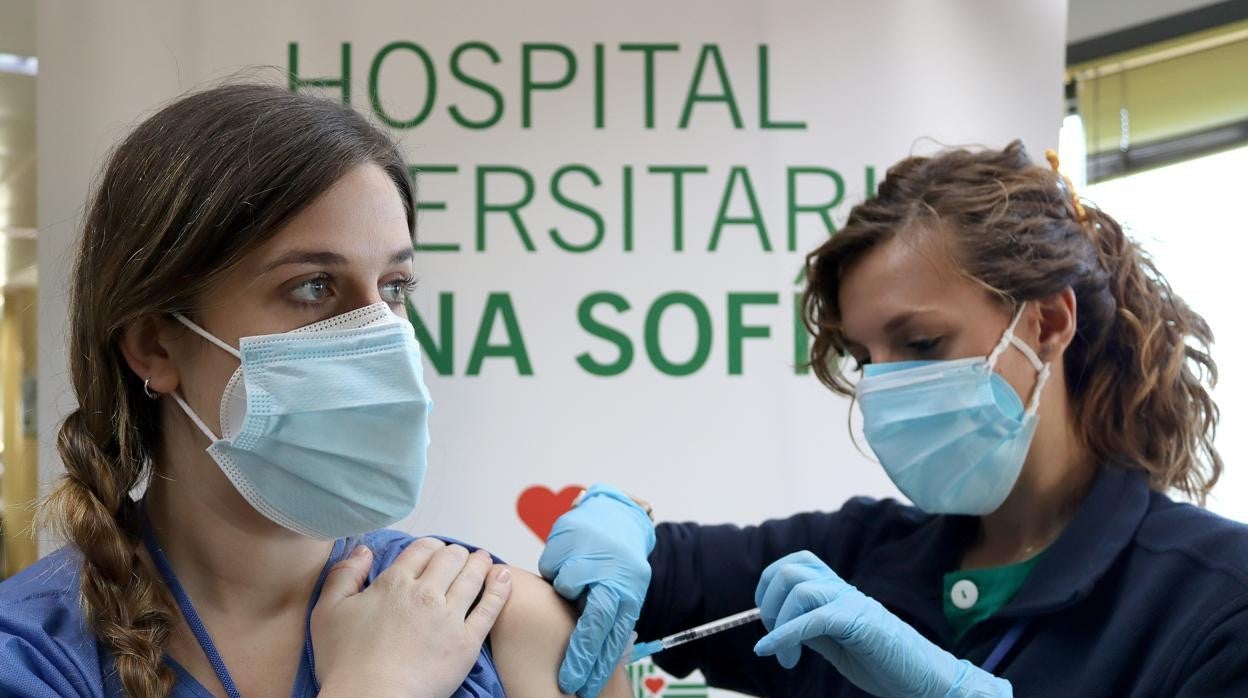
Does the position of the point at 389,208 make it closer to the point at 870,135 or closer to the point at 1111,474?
the point at 1111,474

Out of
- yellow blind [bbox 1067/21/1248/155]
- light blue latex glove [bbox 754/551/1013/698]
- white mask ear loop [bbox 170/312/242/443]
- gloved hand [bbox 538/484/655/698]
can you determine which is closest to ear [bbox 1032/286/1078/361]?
light blue latex glove [bbox 754/551/1013/698]

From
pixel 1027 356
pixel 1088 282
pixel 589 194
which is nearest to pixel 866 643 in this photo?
pixel 1027 356

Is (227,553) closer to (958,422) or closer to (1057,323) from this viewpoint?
(958,422)

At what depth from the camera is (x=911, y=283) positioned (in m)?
1.82

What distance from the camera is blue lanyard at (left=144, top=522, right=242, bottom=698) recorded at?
1.38 meters

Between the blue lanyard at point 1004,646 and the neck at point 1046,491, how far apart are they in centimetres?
14

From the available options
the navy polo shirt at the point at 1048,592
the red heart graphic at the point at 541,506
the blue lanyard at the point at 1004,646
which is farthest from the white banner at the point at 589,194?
the blue lanyard at the point at 1004,646

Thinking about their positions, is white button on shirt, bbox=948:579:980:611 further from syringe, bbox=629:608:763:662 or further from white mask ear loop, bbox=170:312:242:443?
white mask ear loop, bbox=170:312:242:443

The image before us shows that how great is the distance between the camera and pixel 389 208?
146 centimetres

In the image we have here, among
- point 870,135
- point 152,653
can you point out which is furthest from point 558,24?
point 152,653

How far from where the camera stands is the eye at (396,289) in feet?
4.89

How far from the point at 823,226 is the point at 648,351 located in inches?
17.2

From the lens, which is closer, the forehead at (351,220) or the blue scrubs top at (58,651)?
the blue scrubs top at (58,651)

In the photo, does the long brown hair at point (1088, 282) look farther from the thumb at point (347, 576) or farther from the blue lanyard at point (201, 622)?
the blue lanyard at point (201, 622)
